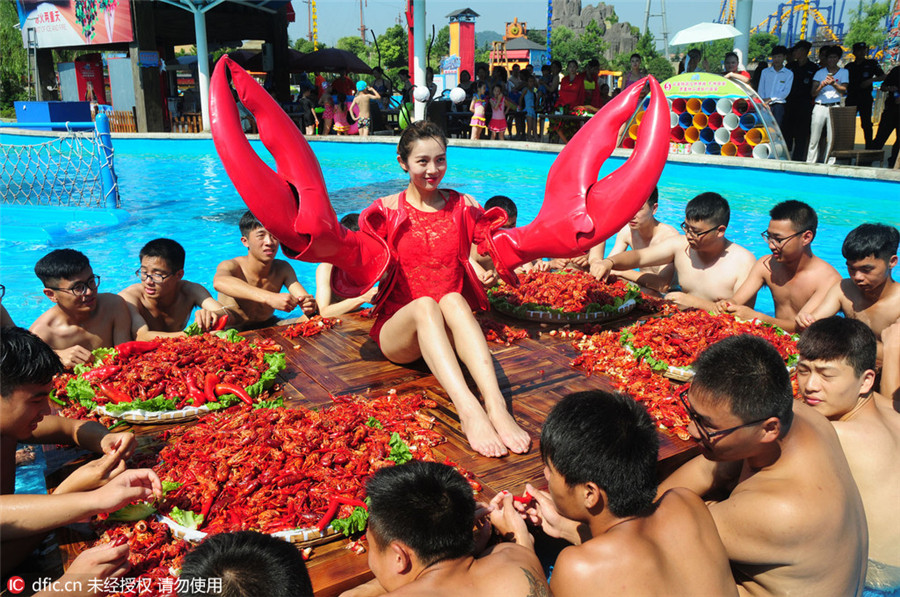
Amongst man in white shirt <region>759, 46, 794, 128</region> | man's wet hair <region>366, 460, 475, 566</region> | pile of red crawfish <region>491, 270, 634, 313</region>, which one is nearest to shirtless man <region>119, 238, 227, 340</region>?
pile of red crawfish <region>491, 270, 634, 313</region>

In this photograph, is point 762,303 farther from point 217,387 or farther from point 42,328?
point 42,328

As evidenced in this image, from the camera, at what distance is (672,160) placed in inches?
541

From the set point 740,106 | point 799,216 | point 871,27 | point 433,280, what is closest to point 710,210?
point 799,216

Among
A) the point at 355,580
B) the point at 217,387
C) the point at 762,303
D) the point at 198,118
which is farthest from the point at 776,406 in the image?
the point at 198,118

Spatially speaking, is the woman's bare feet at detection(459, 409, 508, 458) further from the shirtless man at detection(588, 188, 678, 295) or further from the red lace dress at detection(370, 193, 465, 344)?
the shirtless man at detection(588, 188, 678, 295)

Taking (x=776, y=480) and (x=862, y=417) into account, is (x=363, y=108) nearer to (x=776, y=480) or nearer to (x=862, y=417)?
(x=862, y=417)

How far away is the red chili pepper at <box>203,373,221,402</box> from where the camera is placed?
3.54 meters

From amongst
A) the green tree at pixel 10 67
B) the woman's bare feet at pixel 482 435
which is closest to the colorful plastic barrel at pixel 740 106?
the woman's bare feet at pixel 482 435

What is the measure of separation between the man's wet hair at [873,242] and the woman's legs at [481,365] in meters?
2.32

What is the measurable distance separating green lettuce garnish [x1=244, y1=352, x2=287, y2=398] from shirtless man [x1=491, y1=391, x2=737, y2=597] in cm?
198

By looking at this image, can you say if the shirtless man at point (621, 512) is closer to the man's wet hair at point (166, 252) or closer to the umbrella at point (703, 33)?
the man's wet hair at point (166, 252)

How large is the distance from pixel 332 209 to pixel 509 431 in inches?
59.0

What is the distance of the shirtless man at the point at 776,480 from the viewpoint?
2.24 metres

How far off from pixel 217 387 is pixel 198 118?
19052mm
